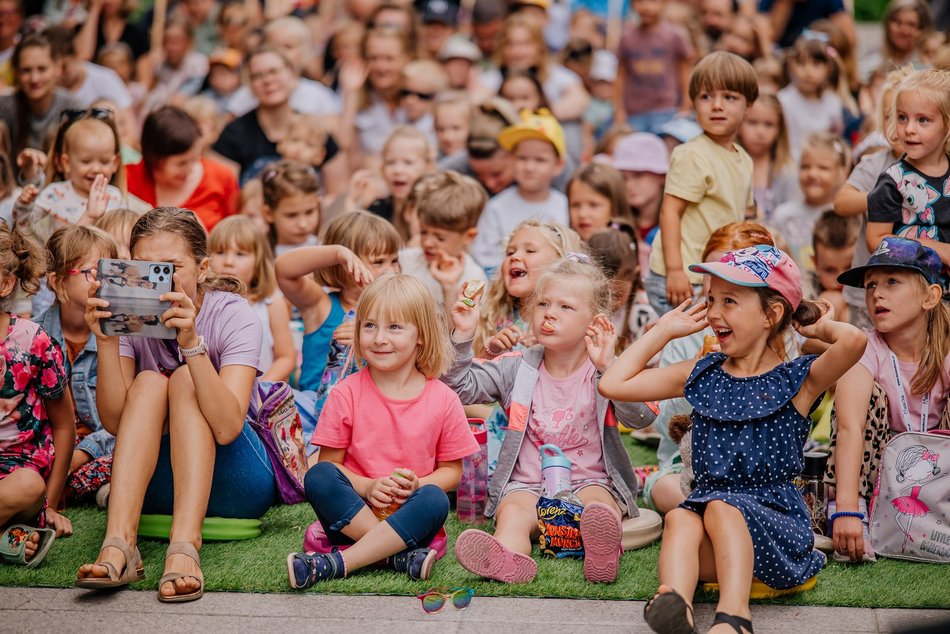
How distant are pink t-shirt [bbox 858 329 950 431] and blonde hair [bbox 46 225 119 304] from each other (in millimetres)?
3248

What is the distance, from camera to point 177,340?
404 centimetres

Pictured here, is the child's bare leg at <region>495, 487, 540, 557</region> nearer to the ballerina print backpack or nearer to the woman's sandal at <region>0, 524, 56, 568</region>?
the ballerina print backpack

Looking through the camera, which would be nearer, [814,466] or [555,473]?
[555,473]

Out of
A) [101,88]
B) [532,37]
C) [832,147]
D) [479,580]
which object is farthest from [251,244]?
[532,37]

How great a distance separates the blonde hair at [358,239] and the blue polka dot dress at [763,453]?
1.95 meters

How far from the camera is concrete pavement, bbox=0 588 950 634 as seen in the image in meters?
3.53

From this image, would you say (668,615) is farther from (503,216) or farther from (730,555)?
(503,216)

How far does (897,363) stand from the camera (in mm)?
4328

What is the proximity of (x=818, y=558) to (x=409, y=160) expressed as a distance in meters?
4.14

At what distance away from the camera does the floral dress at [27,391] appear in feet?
13.6

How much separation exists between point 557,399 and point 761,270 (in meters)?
1.04

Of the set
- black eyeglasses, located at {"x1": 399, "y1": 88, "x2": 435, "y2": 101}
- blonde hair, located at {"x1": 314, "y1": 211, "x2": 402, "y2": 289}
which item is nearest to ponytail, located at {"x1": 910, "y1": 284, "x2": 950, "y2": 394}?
blonde hair, located at {"x1": 314, "y1": 211, "x2": 402, "y2": 289}

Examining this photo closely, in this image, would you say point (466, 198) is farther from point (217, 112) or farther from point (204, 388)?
point (217, 112)

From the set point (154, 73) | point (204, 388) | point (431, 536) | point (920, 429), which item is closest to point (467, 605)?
point (431, 536)
